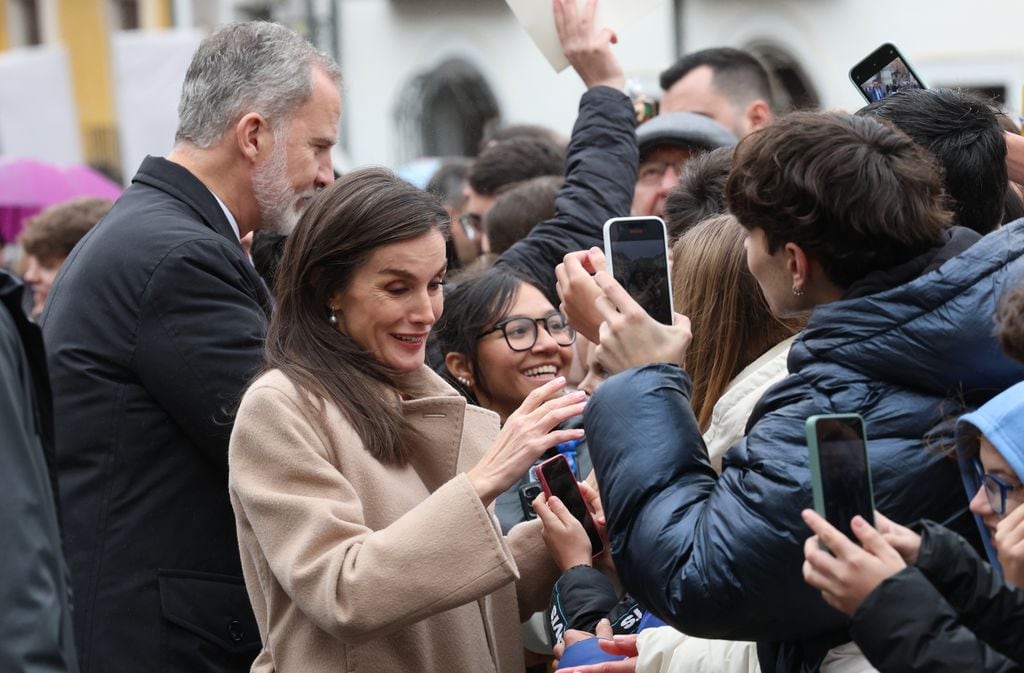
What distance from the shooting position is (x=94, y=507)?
312 cm

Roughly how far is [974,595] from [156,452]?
1720mm

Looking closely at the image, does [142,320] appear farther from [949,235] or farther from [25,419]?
[949,235]

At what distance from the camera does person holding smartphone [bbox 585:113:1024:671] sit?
7.30 feet

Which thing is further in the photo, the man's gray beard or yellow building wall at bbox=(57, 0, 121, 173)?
yellow building wall at bbox=(57, 0, 121, 173)

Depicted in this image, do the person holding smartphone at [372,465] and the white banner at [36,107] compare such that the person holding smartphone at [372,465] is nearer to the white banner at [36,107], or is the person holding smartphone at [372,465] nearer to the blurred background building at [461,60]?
the blurred background building at [461,60]

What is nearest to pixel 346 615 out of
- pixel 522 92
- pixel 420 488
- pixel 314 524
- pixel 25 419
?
pixel 314 524

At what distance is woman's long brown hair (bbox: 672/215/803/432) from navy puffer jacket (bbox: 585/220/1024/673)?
619mm

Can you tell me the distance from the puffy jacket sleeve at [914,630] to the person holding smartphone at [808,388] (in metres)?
0.22

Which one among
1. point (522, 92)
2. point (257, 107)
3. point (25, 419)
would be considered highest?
point (257, 107)

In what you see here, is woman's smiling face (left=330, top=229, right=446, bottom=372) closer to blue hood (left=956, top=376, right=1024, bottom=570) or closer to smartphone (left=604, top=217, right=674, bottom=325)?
smartphone (left=604, top=217, right=674, bottom=325)

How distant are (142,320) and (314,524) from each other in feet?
2.54

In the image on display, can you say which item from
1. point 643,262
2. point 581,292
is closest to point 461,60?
point 581,292

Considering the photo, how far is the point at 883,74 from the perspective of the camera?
11.2ft

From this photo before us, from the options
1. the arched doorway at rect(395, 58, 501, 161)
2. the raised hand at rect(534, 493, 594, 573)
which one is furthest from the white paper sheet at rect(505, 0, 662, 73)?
the arched doorway at rect(395, 58, 501, 161)
